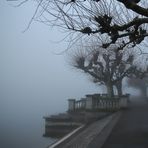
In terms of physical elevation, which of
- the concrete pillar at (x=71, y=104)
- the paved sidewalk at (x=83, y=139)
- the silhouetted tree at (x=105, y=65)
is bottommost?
the paved sidewalk at (x=83, y=139)

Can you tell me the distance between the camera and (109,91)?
36.2m

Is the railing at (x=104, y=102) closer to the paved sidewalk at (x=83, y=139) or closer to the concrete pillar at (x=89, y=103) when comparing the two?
the concrete pillar at (x=89, y=103)

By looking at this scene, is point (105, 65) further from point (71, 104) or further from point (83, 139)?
point (83, 139)

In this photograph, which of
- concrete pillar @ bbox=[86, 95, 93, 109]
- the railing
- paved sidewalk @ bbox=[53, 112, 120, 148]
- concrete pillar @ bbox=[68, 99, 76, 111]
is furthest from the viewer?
concrete pillar @ bbox=[68, 99, 76, 111]

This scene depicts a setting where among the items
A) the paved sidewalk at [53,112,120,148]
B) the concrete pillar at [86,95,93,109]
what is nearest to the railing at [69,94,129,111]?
the concrete pillar at [86,95,93,109]

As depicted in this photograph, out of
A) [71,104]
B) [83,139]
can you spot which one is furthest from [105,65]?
[83,139]

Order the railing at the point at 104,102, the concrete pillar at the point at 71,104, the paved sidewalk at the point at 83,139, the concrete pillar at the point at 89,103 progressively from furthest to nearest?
the concrete pillar at the point at 71,104
the railing at the point at 104,102
the concrete pillar at the point at 89,103
the paved sidewalk at the point at 83,139

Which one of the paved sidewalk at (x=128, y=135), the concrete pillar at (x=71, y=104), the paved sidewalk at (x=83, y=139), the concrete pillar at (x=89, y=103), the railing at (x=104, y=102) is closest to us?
the paved sidewalk at (x=128, y=135)

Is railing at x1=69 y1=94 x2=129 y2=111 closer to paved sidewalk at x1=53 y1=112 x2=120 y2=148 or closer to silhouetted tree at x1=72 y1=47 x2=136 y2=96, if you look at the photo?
silhouetted tree at x1=72 y1=47 x2=136 y2=96

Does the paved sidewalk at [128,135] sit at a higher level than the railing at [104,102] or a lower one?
lower

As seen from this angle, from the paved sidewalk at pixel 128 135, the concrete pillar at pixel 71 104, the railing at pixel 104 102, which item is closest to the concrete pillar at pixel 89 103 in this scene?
the railing at pixel 104 102

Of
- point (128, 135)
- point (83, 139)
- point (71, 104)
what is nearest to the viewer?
point (128, 135)

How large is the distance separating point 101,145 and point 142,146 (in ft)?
4.64

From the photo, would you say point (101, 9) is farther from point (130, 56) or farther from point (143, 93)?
point (143, 93)
